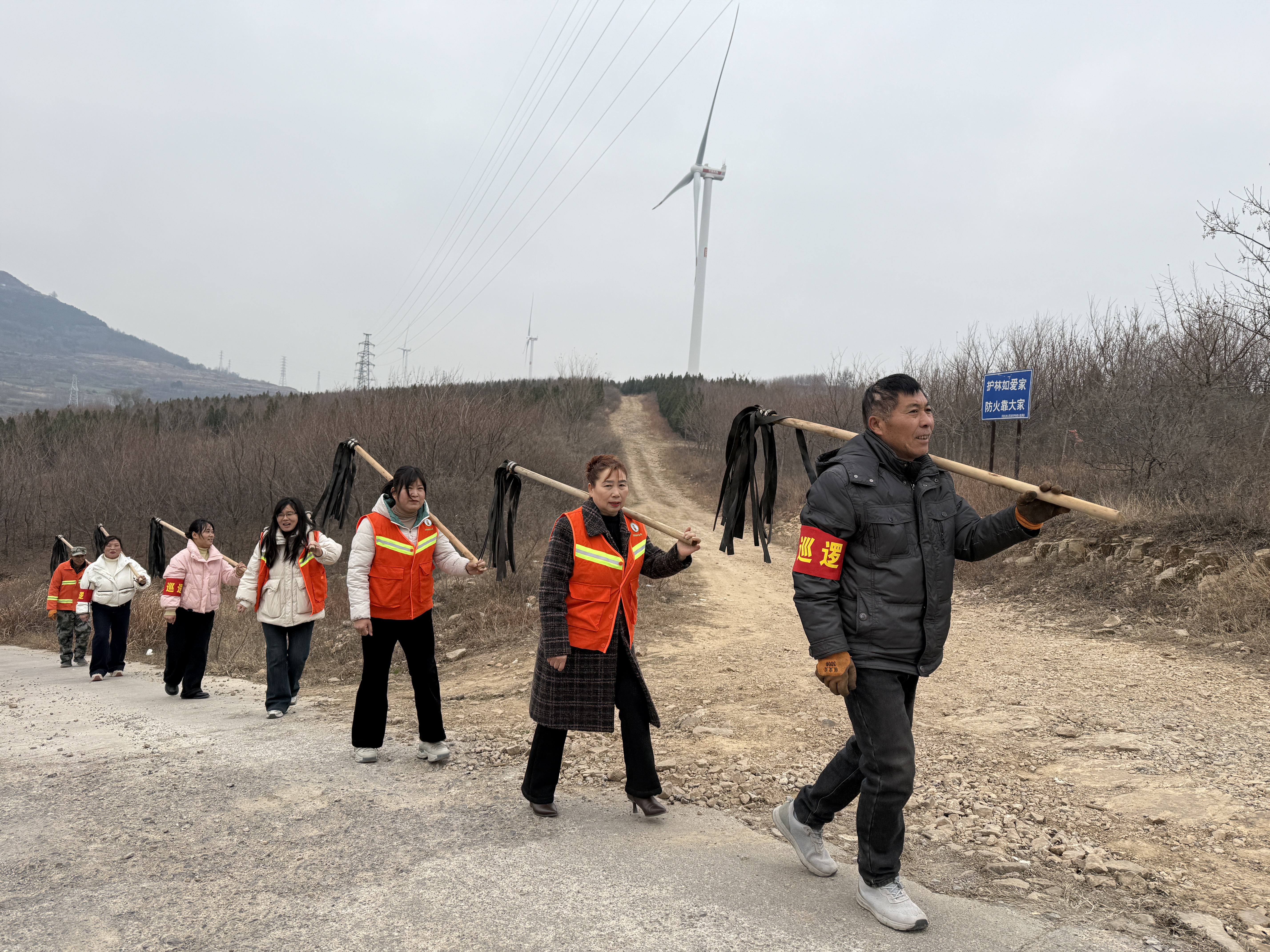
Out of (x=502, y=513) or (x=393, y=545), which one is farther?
(x=502, y=513)

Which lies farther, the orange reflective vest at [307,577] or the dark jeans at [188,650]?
the dark jeans at [188,650]

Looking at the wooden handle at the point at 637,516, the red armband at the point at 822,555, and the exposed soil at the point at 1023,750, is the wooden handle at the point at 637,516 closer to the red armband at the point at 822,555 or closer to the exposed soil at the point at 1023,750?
the red armband at the point at 822,555

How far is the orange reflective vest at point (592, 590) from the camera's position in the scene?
4.39 m

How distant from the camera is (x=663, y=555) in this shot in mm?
4777

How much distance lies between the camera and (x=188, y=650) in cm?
892

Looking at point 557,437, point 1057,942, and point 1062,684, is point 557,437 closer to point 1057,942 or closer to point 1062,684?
point 1062,684

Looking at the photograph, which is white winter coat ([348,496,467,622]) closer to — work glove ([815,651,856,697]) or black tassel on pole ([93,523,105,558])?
work glove ([815,651,856,697])

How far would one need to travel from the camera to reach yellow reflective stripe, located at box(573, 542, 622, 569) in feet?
14.4

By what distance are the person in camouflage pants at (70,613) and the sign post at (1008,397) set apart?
14400mm

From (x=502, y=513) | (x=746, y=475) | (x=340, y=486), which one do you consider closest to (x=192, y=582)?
(x=340, y=486)

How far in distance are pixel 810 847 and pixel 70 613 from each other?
44.6 ft

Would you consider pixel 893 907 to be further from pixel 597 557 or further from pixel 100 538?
pixel 100 538

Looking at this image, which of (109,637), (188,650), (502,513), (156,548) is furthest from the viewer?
(156,548)

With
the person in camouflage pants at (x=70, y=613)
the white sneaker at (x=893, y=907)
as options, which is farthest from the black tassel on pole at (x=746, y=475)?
the person in camouflage pants at (x=70, y=613)
